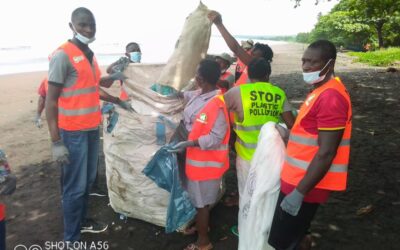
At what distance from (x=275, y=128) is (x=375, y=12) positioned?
15166 millimetres

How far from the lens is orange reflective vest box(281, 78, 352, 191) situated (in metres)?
2.04

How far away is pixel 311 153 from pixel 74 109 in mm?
1963

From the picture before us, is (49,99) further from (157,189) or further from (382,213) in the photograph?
(382,213)

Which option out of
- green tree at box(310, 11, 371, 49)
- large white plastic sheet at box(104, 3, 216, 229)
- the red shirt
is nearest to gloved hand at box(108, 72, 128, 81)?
large white plastic sheet at box(104, 3, 216, 229)

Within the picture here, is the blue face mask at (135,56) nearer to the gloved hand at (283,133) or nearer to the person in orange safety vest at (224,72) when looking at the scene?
the person in orange safety vest at (224,72)

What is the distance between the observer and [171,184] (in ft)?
9.64

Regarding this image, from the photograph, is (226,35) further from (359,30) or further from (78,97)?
(359,30)

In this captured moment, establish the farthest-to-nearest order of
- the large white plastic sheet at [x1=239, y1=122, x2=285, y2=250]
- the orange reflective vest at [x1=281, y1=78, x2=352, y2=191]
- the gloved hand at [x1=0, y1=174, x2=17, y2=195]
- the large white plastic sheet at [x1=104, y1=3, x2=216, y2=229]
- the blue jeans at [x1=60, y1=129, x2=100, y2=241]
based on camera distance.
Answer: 1. the large white plastic sheet at [x1=104, y1=3, x2=216, y2=229]
2. the blue jeans at [x1=60, y1=129, x2=100, y2=241]
3. the large white plastic sheet at [x1=239, y1=122, x2=285, y2=250]
4. the gloved hand at [x1=0, y1=174, x2=17, y2=195]
5. the orange reflective vest at [x1=281, y1=78, x2=352, y2=191]

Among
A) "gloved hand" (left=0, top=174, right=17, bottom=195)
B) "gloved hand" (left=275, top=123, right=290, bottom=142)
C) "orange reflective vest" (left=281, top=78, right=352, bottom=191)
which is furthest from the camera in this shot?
"gloved hand" (left=275, top=123, right=290, bottom=142)

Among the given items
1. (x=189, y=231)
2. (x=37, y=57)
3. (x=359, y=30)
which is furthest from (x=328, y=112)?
(x=359, y=30)

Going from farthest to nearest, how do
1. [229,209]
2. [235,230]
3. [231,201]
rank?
1. [231,201]
2. [229,209]
3. [235,230]

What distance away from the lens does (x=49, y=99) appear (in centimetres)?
279

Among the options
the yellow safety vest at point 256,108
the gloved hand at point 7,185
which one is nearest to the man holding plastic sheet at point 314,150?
the yellow safety vest at point 256,108

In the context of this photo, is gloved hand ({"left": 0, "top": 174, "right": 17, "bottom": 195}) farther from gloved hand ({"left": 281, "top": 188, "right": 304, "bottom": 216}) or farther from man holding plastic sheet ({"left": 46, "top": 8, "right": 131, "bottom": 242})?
gloved hand ({"left": 281, "top": 188, "right": 304, "bottom": 216})
